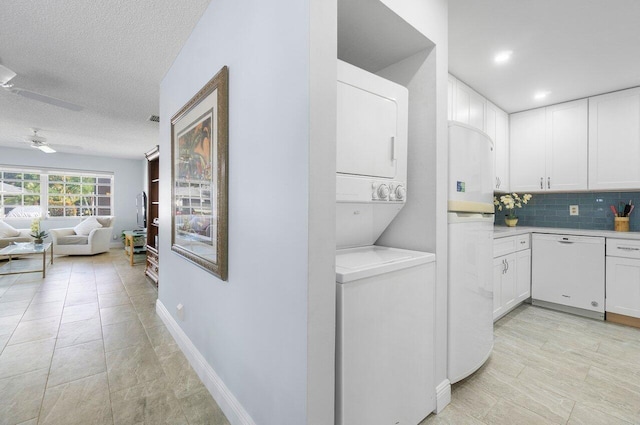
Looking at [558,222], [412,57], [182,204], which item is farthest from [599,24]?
[182,204]

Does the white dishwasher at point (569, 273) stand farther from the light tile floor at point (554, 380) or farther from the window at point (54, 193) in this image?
the window at point (54, 193)

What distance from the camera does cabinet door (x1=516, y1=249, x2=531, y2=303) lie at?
10.0 feet

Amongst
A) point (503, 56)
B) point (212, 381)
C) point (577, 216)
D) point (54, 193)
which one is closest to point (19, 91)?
point (212, 381)

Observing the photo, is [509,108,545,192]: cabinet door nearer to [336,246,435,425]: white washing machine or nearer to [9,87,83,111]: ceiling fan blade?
[336,246,435,425]: white washing machine

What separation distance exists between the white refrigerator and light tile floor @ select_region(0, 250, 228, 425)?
148cm

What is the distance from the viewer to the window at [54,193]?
20.9 ft

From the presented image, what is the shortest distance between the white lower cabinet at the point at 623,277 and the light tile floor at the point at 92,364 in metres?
3.71

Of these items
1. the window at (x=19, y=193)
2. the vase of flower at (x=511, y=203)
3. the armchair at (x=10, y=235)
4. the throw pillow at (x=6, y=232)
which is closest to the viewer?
the vase of flower at (x=511, y=203)

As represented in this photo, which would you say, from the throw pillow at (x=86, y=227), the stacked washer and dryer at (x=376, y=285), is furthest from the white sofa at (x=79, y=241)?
the stacked washer and dryer at (x=376, y=285)

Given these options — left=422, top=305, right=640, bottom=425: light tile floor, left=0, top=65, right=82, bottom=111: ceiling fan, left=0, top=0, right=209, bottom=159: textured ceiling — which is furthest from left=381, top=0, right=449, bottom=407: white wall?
left=0, top=65, right=82, bottom=111: ceiling fan

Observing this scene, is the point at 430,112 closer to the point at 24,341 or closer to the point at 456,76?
the point at 456,76

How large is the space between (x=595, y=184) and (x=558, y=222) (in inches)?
26.5

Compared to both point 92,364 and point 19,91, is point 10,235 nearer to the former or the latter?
point 19,91

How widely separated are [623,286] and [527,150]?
5.79 feet
